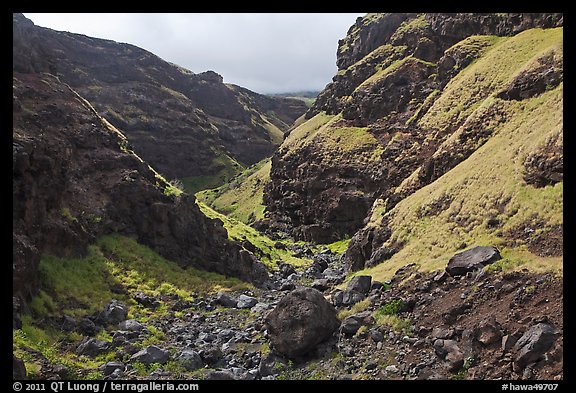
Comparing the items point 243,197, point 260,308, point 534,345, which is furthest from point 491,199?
point 243,197

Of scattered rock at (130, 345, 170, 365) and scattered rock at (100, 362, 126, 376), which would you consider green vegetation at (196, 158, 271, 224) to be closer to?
scattered rock at (130, 345, 170, 365)

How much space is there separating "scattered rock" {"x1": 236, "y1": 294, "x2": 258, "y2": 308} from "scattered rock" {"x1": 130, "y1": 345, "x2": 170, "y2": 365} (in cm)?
1332

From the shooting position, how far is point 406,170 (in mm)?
58312

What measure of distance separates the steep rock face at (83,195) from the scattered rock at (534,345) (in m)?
27.0

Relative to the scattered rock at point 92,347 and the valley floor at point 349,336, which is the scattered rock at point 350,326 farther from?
the scattered rock at point 92,347

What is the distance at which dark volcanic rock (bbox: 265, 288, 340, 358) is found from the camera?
72.2ft

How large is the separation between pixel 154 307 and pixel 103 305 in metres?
4.54

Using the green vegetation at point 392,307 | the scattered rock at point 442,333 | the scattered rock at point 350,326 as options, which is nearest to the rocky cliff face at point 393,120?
the green vegetation at point 392,307

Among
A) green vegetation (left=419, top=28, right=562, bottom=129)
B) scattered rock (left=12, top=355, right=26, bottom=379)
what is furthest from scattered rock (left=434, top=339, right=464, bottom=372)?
green vegetation (left=419, top=28, right=562, bottom=129)

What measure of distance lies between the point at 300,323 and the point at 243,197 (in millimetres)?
108945

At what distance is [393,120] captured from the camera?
88688 millimetres

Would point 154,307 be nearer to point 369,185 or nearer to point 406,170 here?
point 406,170

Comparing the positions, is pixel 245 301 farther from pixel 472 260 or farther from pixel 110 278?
pixel 472 260

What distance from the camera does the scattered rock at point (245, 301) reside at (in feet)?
117
